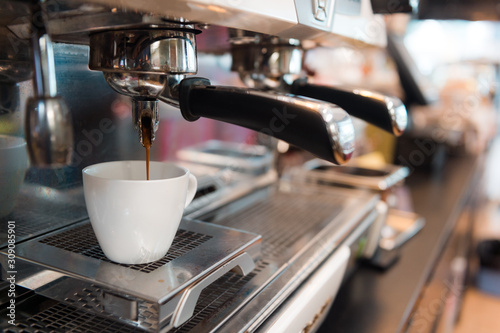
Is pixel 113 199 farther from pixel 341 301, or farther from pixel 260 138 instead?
pixel 260 138

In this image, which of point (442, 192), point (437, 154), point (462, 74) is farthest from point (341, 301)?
point (462, 74)

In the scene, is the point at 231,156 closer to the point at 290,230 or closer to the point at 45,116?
the point at 290,230

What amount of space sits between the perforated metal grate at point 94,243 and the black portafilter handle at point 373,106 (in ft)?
0.86

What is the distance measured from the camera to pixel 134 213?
390mm

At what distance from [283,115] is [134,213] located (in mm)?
158

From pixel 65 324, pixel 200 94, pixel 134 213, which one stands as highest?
pixel 200 94

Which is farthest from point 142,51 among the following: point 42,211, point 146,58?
point 42,211

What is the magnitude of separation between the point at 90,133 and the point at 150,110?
152mm

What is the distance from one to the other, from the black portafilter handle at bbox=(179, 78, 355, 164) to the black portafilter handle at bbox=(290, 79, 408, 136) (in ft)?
0.60

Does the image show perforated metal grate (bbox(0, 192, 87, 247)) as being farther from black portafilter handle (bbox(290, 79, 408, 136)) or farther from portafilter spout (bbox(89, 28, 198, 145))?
black portafilter handle (bbox(290, 79, 408, 136))

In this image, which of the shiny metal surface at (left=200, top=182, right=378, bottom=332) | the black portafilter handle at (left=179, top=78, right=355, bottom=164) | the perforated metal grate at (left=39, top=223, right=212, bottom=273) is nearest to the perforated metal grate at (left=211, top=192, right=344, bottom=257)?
the shiny metal surface at (left=200, top=182, right=378, bottom=332)

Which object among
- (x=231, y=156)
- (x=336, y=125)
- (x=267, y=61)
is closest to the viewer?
(x=336, y=125)

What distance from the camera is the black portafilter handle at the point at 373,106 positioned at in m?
0.56

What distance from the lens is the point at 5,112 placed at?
0.45 metres
